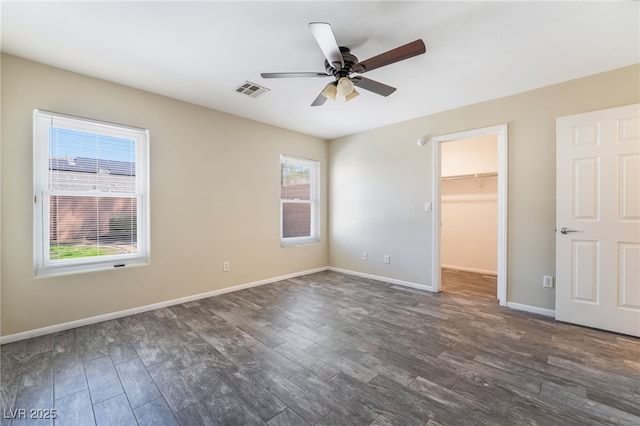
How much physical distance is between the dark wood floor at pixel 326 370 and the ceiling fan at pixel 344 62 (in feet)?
7.32

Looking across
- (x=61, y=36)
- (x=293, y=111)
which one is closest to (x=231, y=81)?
(x=293, y=111)

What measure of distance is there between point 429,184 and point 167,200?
3535mm

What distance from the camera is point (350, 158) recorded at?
4.86 m

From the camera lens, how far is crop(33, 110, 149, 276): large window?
8.36 feet

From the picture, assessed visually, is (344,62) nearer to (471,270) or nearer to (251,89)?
(251,89)

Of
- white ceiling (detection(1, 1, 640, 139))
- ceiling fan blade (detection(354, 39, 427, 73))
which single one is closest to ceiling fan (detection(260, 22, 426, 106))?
ceiling fan blade (detection(354, 39, 427, 73))

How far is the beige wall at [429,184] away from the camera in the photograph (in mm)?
2891

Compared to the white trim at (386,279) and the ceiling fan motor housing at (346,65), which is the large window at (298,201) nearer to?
the white trim at (386,279)

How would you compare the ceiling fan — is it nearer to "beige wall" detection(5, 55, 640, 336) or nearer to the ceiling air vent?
the ceiling air vent

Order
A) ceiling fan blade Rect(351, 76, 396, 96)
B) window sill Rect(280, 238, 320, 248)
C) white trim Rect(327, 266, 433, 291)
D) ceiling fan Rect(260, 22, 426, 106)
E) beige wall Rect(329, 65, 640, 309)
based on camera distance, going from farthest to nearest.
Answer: window sill Rect(280, 238, 320, 248) < white trim Rect(327, 266, 433, 291) < beige wall Rect(329, 65, 640, 309) < ceiling fan blade Rect(351, 76, 396, 96) < ceiling fan Rect(260, 22, 426, 106)

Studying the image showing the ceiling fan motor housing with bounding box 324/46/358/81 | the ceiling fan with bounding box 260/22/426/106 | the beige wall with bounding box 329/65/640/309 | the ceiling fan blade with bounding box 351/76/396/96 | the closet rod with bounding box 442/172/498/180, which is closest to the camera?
Result: the ceiling fan with bounding box 260/22/426/106

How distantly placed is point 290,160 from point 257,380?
11.7ft

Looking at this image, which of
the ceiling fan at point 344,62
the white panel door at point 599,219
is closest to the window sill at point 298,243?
the ceiling fan at point 344,62

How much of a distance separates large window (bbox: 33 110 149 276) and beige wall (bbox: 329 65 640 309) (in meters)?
3.17
